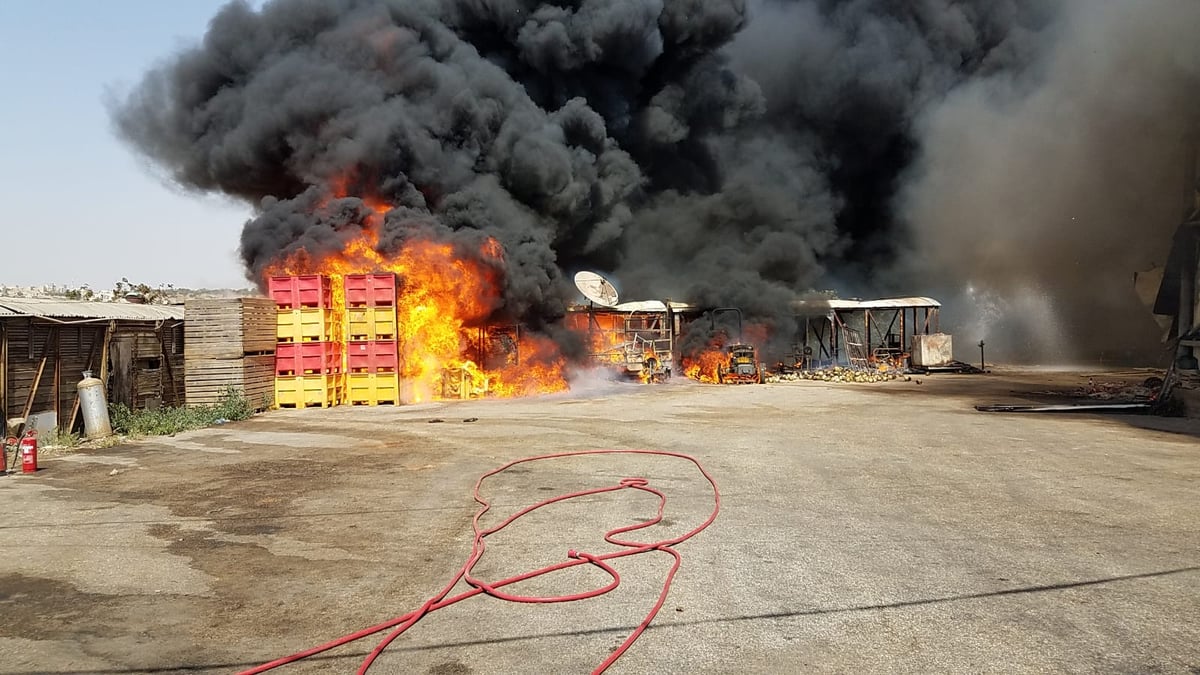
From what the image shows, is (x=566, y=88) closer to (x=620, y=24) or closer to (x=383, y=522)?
(x=620, y=24)

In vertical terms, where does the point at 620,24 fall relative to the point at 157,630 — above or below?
above

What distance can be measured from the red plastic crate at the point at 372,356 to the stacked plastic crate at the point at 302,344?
1.96 feet

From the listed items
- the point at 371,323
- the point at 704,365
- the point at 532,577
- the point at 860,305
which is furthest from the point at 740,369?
the point at 532,577

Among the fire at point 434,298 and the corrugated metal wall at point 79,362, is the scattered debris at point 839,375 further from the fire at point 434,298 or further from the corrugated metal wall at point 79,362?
the corrugated metal wall at point 79,362

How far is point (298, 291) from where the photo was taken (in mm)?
19812

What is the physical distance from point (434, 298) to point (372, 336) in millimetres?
2961

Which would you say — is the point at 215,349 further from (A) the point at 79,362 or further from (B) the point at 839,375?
(B) the point at 839,375

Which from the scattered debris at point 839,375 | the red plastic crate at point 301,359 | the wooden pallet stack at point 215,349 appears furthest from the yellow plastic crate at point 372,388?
the scattered debris at point 839,375

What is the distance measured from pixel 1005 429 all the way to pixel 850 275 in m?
34.5

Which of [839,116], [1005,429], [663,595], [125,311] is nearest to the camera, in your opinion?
[663,595]

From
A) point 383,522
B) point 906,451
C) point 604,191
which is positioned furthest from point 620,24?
point 383,522

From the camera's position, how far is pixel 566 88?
3216 centimetres

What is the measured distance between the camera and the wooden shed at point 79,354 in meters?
12.7

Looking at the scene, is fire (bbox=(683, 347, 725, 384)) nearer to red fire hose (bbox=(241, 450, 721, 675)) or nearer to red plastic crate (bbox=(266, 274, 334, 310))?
red plastic crate (bbox=(266, 274, 334, 310))
